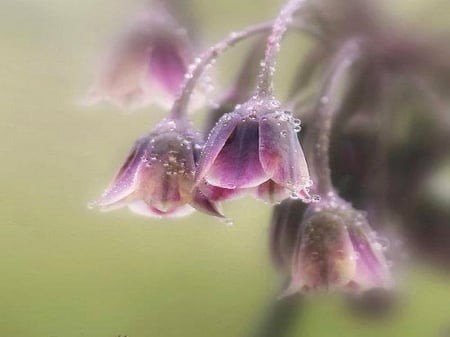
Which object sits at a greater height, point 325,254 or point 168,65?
point 168,65

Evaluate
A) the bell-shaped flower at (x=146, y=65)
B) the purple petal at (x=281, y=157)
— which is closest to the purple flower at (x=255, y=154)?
the purple petal at (x=281, y=157)

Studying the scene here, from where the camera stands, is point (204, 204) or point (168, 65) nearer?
point (204, 204)

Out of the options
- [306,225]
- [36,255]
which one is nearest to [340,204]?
[306,225]

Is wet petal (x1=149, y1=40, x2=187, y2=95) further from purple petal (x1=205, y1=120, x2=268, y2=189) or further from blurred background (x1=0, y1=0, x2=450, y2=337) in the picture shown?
purple petal (x1=205, y1=120, x2=268, y2=189)

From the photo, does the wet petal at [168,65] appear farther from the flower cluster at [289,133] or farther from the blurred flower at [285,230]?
the blurred flower at [285,230]

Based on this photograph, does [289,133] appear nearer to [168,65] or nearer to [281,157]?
[281,157]

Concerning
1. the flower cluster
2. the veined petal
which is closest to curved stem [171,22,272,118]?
the flower cluster

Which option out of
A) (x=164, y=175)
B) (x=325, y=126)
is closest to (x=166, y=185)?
(x=164, y=175)

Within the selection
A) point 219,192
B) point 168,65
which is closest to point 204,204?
point 219,192
